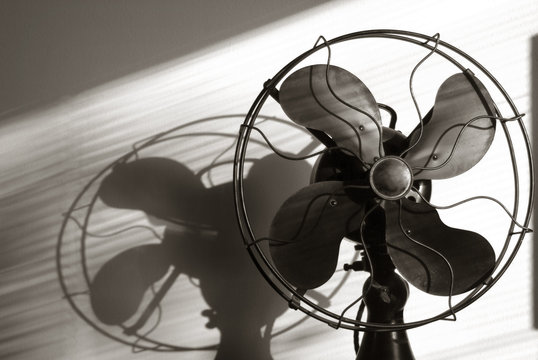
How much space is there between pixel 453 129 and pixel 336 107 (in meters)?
0.32

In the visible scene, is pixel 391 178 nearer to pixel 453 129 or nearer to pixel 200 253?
pixel 453 129

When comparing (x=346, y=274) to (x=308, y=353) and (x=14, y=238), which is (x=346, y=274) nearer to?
(x=308, y=353)

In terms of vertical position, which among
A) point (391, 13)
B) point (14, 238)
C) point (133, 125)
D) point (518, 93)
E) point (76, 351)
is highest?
point (391, 13)

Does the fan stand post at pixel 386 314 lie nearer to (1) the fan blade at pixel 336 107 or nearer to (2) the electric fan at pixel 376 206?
(2) the electric fan at pixel 376 206

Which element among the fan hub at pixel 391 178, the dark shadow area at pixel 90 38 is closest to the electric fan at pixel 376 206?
the fan hub at pixel 391 178

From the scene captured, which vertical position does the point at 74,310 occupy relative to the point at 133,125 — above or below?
below

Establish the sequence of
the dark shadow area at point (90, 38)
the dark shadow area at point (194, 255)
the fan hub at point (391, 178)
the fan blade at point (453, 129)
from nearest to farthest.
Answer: the fan hub at point (391, 178)
the fan blade at point (453, 129)
the dark shadow area at point (194, 255)
the dark shadow area at point (90, 38)

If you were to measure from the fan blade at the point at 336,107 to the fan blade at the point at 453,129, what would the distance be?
0.13 m

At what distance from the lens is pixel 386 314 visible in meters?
1.51

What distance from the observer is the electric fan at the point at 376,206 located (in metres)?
1.44

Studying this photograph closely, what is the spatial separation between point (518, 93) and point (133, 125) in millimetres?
1306

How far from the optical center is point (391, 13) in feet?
6.70

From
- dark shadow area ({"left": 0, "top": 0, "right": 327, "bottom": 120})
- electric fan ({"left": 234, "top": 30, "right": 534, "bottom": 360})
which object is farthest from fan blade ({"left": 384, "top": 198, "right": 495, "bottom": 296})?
dark shadow area ({"left": 0, "top": 0, "right": 327, "bottom": 120})

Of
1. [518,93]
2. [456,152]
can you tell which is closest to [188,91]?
[456,152]
